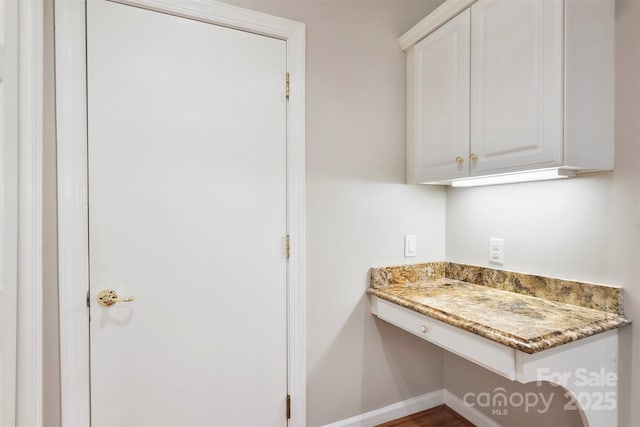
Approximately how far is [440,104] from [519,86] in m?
0.42

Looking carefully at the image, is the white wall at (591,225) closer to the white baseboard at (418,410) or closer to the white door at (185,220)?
the white baseboard at (418,410)

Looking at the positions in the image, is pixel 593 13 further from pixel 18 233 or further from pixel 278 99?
pixel 18 233

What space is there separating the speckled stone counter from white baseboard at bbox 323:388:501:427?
71 cm

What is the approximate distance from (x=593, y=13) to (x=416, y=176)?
0.96m

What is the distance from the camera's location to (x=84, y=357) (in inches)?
52.0

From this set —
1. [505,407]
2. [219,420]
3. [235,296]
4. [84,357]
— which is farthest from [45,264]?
[505,407]

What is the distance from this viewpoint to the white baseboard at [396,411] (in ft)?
6.15

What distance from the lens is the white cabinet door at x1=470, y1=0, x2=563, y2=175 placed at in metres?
1.23

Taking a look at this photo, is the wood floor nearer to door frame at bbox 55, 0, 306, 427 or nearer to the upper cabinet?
the upper cabinet

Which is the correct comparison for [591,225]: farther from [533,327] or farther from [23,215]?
[23,215]

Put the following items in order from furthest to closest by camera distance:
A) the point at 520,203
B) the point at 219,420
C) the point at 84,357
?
the point at 520,203
the point at 219,420
the point at 84,357

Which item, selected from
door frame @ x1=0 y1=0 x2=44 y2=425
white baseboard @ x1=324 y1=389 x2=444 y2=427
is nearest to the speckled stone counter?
white baseboard @ x1=324 y1=389 x2=444 y2=427

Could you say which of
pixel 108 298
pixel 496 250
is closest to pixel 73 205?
pixel 108 298

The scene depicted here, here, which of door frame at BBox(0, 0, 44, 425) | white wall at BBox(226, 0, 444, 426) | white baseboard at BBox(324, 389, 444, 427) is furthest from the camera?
white baseboard at BBox(324, 389, 444, 427)
